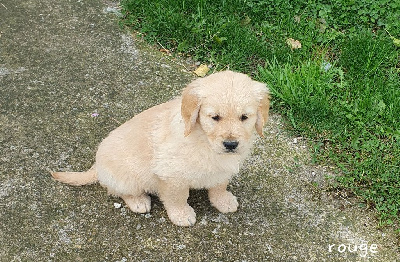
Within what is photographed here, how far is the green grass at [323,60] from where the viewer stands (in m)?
4.17

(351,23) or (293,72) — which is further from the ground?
(351,23)

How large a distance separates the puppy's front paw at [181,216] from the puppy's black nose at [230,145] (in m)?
0.81

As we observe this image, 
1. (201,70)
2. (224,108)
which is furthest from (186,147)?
(201,70)

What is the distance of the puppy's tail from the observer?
3732 millimetres

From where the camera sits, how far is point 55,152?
4.08 metres

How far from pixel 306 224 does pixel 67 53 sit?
293 centimetres

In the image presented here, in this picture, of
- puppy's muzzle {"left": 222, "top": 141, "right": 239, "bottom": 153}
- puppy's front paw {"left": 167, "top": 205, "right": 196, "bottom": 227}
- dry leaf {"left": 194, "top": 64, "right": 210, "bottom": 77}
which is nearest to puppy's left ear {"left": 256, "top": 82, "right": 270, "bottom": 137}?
puppy's muzzle {"left": 222, "top": 141, "right": 239, "bottom": 153}

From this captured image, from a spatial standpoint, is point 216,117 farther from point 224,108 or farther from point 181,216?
point 181,216

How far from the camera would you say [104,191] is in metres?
3.84

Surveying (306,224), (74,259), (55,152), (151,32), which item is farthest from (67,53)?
(306,224)

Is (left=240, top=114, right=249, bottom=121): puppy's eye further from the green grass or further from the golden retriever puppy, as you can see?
the green grass

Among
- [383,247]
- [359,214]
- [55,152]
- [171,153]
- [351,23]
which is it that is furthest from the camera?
[351,23]

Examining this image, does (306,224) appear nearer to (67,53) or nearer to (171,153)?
(171,153)

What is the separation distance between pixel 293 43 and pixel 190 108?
2.51m
